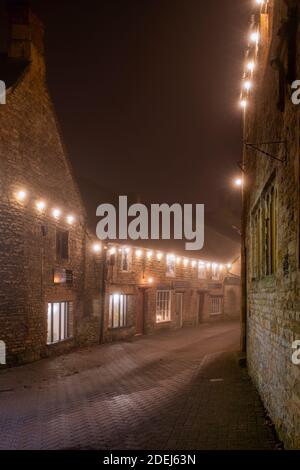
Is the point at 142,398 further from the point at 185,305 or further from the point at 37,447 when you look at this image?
the point at 185,305

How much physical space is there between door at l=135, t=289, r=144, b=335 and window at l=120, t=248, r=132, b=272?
2.17 meters

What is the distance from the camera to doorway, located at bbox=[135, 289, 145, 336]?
931 inches

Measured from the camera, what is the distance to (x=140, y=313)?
2405cm

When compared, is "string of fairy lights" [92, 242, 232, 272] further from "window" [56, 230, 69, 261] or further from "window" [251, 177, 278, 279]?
"window" [251, 177, 278, 279]

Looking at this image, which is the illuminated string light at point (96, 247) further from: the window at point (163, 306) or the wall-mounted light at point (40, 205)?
the window at point (163, 306)

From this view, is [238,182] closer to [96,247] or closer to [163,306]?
[96,247]

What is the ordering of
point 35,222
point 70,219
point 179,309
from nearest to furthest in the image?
point 35,222
point 70,219
point 179,309

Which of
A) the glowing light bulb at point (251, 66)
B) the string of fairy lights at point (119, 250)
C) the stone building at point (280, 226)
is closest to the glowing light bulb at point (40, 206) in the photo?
the string of fairy lights at point (119, 250)

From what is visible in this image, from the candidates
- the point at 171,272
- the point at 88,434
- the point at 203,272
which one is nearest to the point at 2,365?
the point at 88,434

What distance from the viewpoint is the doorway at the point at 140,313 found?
23656 mm

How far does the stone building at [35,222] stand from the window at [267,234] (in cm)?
743

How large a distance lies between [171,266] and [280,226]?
20628 mm

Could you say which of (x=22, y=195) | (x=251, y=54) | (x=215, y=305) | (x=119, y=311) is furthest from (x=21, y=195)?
(x=215, y=305)
